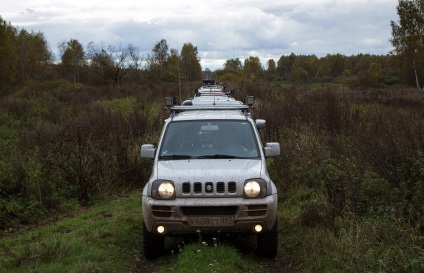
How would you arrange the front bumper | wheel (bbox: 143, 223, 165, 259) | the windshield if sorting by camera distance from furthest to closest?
the windshield < wheel (bbox: 143, 223, 165, 259) < the front bumper

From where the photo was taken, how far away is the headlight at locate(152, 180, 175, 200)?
6.28 meters

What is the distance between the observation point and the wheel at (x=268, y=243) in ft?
21.7

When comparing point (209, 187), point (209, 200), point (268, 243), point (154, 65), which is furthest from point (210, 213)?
point (154, 65)

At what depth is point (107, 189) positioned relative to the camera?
466 inches

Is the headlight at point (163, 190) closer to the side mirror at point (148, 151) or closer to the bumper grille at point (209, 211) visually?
the bumper grille at point (209, 211)

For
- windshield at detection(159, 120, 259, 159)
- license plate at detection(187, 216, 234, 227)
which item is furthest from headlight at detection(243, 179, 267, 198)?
windshield at detection(159, 120, 259, 159)

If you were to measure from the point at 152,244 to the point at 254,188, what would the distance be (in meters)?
1.59

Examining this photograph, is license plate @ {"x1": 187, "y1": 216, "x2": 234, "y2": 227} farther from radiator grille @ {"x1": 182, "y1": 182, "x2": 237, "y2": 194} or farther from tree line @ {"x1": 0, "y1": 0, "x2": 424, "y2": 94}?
tree line @ {"x1": 0, "y1": 0, "x2": 424, "y2": 94}

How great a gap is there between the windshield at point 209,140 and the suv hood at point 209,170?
9.4 inches

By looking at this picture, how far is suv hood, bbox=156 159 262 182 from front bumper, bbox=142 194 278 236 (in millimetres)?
269

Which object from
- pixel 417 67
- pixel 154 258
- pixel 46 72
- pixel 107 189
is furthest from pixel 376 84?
pixel 154 258

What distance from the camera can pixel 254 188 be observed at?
20.6ft

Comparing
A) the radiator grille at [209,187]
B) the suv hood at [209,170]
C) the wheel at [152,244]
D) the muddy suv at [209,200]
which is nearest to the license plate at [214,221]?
the muddy suv at [209,200]

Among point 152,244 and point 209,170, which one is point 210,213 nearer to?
point 209,170
